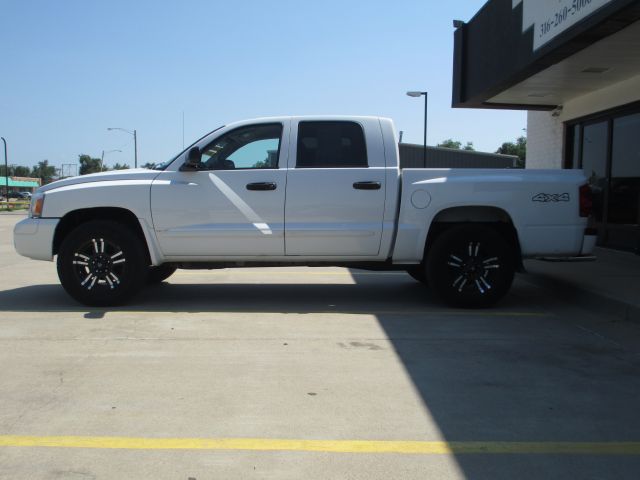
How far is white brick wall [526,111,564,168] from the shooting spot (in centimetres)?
1350

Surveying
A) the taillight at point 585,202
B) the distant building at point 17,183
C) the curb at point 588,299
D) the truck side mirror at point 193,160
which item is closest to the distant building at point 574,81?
the taillight at point 585,202

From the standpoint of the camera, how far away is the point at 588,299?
709cm

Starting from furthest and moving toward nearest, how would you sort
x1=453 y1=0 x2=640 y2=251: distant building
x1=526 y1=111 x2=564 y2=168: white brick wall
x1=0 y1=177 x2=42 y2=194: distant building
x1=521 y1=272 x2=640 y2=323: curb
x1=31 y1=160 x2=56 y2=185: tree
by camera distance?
x1=31 y1=160 x2=56 y2=185: tree → x1=0 y1=177 x2=42 y2=194: distant building → x1=526 y1=111 x2=564 y2=168: white brick wall → x1=453 y1=0 x2=640 y2=251: distant building → x1=521 y1=272 x2=640 y2=323: curb

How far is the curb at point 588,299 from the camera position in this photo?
633 cm

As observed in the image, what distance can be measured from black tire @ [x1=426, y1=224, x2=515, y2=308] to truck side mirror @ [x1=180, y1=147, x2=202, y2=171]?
2.84m

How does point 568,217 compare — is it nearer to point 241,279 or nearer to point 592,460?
point 592,460

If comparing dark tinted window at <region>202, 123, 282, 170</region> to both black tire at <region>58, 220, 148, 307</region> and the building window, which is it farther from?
the building window

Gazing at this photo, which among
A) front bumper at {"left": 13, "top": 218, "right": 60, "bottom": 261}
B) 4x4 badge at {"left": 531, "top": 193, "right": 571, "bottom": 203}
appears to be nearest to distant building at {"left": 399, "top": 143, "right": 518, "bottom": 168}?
4x4 badge at {"left": 531, "top": 193, "right": 571, "bottom": 203}

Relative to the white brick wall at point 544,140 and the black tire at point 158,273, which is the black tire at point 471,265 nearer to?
the black tire at point 158,273

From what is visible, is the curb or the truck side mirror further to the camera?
the truck side mirror

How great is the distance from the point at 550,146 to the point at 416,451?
12225mm

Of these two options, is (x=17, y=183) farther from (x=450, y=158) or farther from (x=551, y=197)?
(x=551, y=197)

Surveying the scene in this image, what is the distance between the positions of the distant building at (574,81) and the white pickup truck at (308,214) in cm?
249

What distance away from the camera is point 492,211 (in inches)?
269
